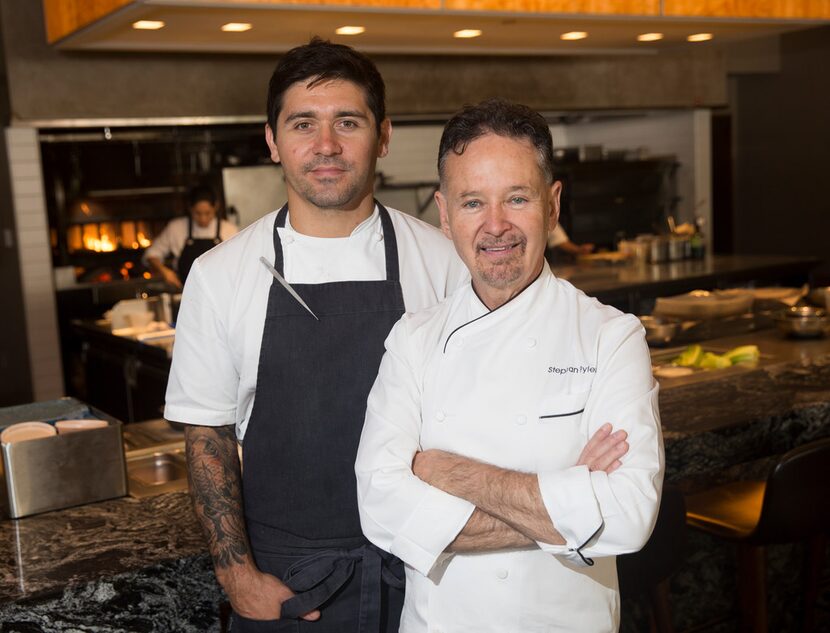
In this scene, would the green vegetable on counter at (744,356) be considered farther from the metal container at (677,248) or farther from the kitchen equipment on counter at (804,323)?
the metal container at (677,248)

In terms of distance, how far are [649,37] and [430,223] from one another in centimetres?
183

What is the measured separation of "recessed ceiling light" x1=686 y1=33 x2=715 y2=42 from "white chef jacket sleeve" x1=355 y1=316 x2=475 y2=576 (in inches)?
192

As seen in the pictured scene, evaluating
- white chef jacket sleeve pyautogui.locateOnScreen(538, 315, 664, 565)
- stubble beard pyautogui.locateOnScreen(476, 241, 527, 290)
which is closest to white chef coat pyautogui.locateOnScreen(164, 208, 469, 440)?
stubble beard pyautogui.locateOnScreen(476, 241, 527, 290)

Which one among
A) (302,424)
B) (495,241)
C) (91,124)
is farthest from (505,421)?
(91,124)

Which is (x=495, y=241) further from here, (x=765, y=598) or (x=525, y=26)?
(x=525, y=26)

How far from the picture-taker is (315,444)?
6.43 feet

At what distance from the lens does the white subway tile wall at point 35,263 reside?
20.8 ft

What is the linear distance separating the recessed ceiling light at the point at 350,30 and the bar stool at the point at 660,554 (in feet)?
11.1

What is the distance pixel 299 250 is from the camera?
2018 mm

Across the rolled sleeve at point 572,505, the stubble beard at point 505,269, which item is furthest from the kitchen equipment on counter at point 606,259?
the rolled sleeve at point 572,505

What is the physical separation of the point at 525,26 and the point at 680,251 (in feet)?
9.13

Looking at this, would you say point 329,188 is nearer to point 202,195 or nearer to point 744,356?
point 744,356

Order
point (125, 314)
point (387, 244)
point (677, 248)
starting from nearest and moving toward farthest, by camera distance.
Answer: point (387, 244)
point (125, 314)
point (677, 248)

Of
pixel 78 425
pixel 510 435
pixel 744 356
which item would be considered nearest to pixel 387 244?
pixel 510 435
